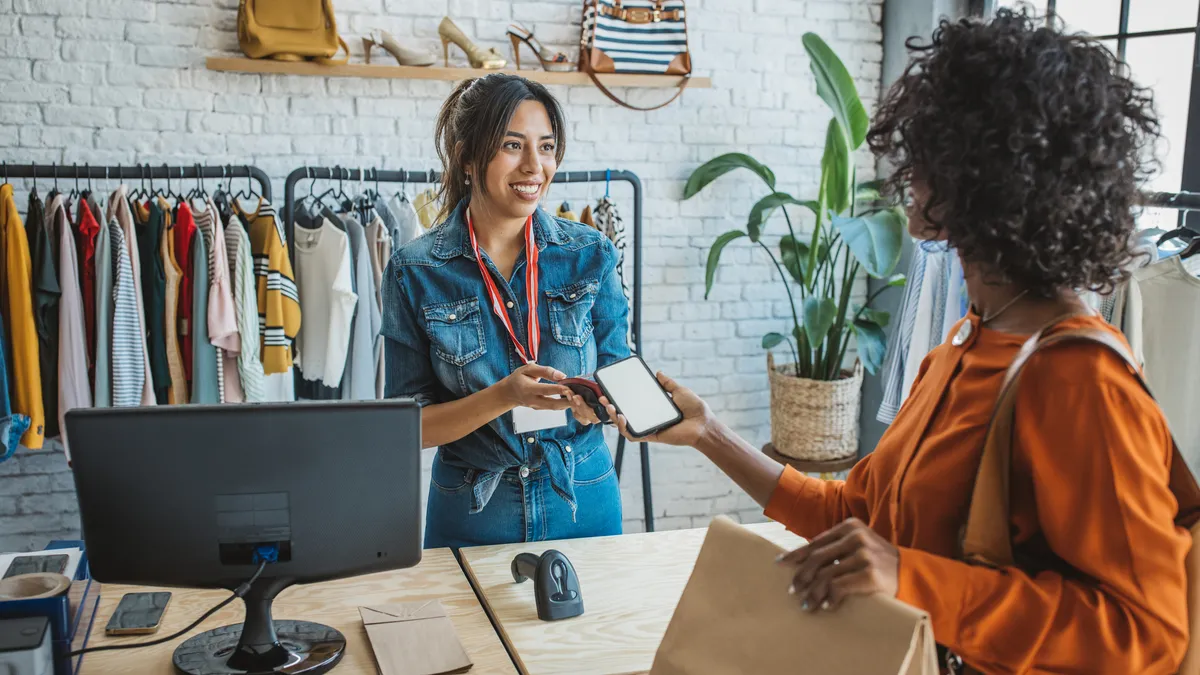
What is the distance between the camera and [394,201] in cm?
346

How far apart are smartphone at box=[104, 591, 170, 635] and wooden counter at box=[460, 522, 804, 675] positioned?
0.52 meters

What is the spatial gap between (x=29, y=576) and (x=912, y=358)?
281 centimetres

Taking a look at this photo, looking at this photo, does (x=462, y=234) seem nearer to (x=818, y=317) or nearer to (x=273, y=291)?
(x=273, y=291)

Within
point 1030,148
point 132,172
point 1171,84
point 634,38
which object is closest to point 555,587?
point 1030,148

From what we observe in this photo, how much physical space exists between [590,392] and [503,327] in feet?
1.19

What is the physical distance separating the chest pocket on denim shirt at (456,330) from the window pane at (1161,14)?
8.63 ft

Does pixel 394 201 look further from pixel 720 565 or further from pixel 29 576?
pixel 720 565

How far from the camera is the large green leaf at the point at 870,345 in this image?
385 centimetres

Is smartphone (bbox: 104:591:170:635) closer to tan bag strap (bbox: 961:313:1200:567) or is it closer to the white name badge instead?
the white name badge

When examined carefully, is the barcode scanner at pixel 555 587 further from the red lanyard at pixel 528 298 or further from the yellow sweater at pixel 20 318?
the yellow sweater at pixel 20 318

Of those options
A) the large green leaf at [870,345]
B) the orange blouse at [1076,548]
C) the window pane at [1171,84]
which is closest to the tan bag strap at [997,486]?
the orange blouse at [1076,548]

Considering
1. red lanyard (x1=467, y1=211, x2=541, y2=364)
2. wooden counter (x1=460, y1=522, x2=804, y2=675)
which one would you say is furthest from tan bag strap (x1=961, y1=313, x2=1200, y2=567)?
red lanyard (x1=467, y1=211, x2=541, y2=364)

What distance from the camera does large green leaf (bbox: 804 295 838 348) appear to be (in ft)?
12.1

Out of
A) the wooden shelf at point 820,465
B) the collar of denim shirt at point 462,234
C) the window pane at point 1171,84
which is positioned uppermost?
the window pane at point 1171,84
